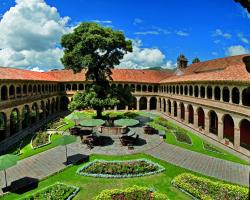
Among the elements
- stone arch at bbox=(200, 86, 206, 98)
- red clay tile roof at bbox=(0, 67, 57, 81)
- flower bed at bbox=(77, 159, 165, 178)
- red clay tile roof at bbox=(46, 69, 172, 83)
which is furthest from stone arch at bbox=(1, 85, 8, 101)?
stone arch at bbox=(200, 86, 206, 98)

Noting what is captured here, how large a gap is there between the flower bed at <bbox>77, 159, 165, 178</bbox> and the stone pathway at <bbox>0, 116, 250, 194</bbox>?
2.29m

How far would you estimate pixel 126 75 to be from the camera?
59625 millimetres

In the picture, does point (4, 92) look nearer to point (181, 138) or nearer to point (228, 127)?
point (181, 138)

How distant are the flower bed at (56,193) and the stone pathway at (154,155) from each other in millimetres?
2658

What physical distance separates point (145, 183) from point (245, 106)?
14.5 meters

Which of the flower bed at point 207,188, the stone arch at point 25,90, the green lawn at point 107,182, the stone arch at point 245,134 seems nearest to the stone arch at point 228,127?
the stone arch at point 245,134

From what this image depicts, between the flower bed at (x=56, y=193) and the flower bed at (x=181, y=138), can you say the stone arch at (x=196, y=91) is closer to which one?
the flower bed at (x=181, y=138)

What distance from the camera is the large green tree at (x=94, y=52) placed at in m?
35.0

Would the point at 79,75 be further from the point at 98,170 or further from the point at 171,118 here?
the point at 98,170

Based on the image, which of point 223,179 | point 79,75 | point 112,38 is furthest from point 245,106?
point 79,75

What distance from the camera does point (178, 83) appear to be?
45.2 metres

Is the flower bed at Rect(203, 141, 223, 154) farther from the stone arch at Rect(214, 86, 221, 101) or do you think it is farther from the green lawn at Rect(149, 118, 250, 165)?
the stone arch at Rect(214, 86, 221, 101)

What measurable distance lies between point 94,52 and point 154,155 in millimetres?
19992

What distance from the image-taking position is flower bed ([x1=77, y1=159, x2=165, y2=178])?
19.2 meters
